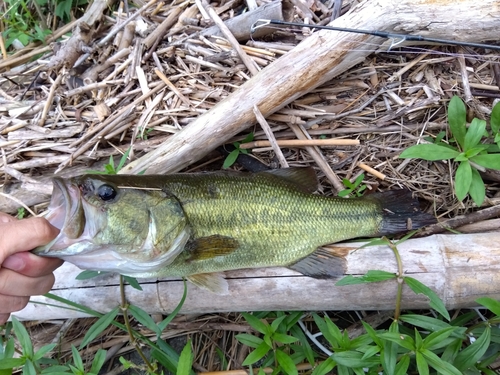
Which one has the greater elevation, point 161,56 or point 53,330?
point 161,56

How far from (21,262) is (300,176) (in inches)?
82.4

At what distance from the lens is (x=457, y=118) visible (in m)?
3.13

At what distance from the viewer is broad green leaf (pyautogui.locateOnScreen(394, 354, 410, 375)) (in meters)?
2.47

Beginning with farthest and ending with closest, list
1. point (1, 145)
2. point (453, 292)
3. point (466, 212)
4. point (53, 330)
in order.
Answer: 1. point (1, 145)
2. point (53, 330)
3. point (466, 212)
4. point (453, 292)

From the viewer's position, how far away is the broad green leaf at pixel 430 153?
9.99 feet

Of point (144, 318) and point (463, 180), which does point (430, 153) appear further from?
point (144, 318)

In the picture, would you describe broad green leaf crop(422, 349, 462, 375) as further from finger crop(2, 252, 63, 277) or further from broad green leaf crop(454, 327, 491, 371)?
finger crop(2, 252, 63, 277)

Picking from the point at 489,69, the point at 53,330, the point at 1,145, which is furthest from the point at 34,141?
the point at 489,69

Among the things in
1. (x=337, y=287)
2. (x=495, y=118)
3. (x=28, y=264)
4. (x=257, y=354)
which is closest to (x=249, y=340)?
(x=257, y=354)

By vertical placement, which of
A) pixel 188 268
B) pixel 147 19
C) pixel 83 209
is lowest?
pixel 188 268

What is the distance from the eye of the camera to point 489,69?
11.2ft

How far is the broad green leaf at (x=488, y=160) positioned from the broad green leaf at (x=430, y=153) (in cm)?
15

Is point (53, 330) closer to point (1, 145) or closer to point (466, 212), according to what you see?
point (1, 145)

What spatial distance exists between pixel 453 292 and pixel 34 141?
3.90m
